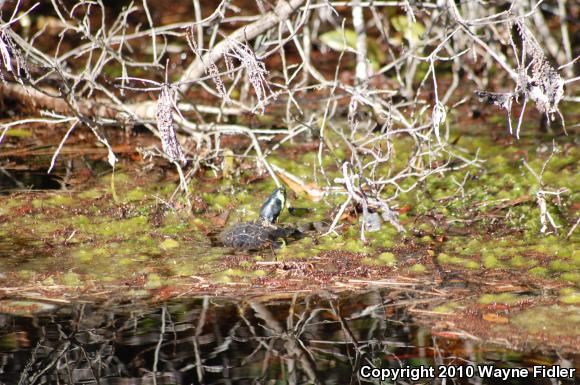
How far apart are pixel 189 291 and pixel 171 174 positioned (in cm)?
198

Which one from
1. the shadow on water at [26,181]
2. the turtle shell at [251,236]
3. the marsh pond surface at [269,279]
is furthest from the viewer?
the shadow on water at [26,181]

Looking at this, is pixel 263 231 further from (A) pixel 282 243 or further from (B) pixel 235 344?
(B) pixel 235 344

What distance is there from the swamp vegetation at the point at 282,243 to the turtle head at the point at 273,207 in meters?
0.12

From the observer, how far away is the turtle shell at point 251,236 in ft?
15.7

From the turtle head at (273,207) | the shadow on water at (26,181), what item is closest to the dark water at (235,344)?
the turtle head at (273,207)

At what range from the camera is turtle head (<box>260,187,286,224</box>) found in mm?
5051

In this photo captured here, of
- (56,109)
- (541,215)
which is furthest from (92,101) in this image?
(541,215)

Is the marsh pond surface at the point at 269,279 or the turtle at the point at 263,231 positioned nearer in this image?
the marsh pond surface at the point at 269,279

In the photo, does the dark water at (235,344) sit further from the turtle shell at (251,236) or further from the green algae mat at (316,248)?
the turtle shell at (251,236)

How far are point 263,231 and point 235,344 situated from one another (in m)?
1.40

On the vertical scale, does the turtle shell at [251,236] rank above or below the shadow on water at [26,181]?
below

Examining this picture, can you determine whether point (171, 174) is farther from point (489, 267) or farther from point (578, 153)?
point (578, 153)

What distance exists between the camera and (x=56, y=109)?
7.15 metres

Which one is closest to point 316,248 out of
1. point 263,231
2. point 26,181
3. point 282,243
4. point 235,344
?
point 282,243
